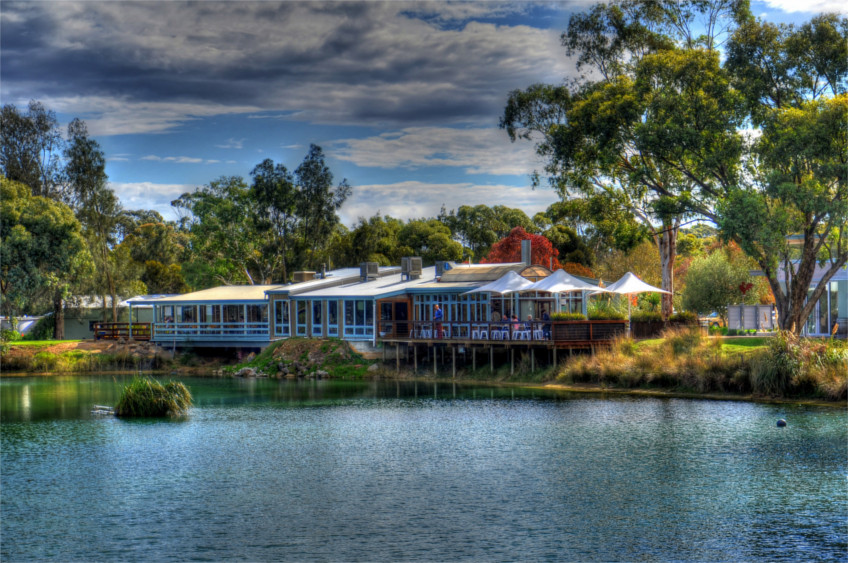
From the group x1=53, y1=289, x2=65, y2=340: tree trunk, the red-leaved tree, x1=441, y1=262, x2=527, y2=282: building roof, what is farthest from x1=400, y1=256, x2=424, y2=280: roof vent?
x1=53, y1=289, x2=65, y2=340: tree trunk

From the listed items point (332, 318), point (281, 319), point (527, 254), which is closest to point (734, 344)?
Result: point (527, 254)

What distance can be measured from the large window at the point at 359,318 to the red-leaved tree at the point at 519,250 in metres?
16.9

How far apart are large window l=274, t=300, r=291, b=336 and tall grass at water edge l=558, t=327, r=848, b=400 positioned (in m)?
18.2

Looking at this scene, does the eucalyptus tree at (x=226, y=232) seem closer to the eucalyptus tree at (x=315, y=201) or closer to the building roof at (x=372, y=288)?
the eucalyptus tree at (x=315, y=201)

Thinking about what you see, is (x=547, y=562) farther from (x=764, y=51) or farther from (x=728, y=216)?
(x=764, y=51)

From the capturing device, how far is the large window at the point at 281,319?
48500 mm

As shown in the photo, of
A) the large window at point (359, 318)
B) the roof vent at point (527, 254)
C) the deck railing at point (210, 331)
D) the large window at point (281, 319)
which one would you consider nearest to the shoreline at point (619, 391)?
the large window at point (359, 318)

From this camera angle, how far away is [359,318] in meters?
45.5

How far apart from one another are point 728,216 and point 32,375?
117 feet

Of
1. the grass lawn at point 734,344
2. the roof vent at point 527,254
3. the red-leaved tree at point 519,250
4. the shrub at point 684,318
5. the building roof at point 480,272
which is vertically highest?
the red-leaved tree at point 519,250

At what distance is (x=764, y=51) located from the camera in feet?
115

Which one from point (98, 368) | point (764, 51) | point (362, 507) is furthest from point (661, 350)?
point (98, 368)

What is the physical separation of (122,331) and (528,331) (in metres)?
29.3

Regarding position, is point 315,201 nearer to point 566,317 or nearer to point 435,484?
point 566,317
